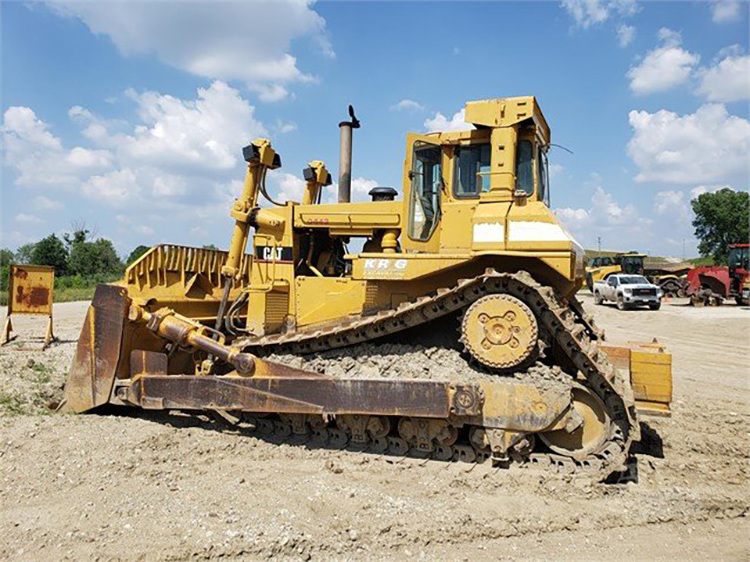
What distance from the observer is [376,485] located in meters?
5.14

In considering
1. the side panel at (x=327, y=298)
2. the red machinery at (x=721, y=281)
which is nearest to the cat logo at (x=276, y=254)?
the side panel at (x=327, y=298)

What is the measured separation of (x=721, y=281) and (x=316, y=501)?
32942 millimetres

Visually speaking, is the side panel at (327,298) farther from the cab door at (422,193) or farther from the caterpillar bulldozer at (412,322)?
the cab door at (422,193)

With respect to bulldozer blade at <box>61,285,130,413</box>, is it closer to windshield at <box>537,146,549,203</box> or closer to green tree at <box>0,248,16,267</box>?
windshield at <box>537,146,549,203</box>

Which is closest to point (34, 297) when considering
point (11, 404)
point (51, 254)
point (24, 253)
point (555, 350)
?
point (11, 404)

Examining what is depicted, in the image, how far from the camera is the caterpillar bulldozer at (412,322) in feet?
17.7

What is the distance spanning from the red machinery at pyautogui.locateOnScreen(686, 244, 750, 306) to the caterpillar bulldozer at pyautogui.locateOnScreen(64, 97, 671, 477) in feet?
91.3

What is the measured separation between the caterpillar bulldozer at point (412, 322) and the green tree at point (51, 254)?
54448 mm

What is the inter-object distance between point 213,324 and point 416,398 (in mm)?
3809

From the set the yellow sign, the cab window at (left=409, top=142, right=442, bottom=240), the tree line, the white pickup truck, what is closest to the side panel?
the cab window at (left=409, top=142, right=442, bottom=240)

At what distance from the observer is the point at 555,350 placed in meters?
6.17

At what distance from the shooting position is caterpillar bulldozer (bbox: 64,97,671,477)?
541 centimetres

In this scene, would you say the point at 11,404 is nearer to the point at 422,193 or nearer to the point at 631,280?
the point at 422,193

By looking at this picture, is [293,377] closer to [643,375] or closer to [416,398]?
[416,398]
